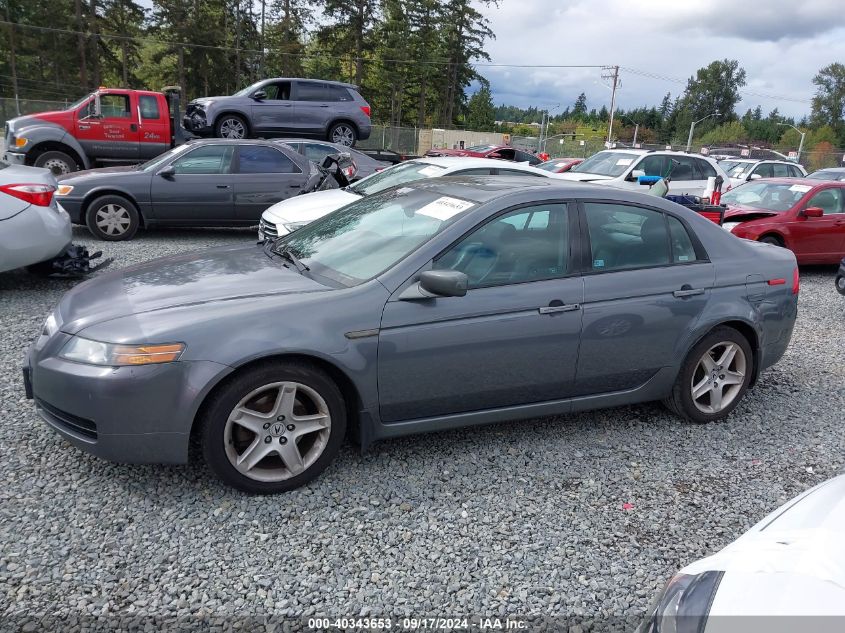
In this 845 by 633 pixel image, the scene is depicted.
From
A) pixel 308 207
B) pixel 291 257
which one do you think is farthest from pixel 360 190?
pixel 291 257

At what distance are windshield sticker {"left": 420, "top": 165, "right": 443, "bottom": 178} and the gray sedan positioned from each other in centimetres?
252

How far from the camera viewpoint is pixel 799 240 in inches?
375

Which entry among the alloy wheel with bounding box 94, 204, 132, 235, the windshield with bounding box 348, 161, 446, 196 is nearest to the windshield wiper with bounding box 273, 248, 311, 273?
the windshield with bounding box 348, 161, 446, 196

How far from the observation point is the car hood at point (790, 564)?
150 cm

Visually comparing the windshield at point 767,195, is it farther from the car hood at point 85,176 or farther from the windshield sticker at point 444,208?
the car hood at point 85,176

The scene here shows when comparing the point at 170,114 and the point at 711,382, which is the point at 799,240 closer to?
the point at 711,382

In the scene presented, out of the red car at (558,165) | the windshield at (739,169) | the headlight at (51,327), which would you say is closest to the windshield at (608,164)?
the red car at (558,165)

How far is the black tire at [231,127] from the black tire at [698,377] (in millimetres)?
13205

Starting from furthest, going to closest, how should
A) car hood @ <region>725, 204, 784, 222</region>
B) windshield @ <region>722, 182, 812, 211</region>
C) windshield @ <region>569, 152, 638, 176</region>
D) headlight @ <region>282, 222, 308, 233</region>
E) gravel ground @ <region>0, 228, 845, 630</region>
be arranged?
windshield @ <region>569, 152, 638, 176</region>, windshield @ <region>722, 182, 812, 211</region>, car hood @ <region>725, 204, 784, 222</region>, headlight @ <region>282, 222, 308, 233</region>, gravel ground @ <region>0, 228, 845, 630</region>

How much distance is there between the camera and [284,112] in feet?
49.9

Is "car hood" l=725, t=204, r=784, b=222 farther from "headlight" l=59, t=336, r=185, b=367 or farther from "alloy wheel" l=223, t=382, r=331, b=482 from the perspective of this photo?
"headlight" l=59, t=336, r=185, b=367

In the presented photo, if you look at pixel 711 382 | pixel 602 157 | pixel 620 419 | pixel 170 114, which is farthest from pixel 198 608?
pixel 170 114

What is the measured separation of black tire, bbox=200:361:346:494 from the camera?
2.98 metres

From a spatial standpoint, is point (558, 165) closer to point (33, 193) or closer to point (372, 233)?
point (33, 193)
